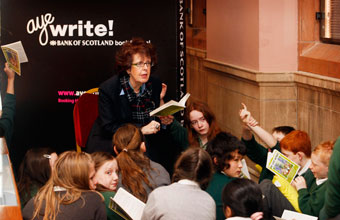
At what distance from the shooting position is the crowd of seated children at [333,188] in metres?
3.46

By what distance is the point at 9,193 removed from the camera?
3859mm

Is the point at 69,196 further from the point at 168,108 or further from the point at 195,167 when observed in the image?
the point at 168,108

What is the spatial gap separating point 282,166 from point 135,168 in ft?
3.64

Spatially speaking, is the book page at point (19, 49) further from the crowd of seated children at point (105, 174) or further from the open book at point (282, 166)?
the open book at point (282, 166)

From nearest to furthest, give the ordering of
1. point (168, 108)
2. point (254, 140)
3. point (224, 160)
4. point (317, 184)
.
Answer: point (317, 184) → point (224, 160) → point (168, 108) → point (254, 140)

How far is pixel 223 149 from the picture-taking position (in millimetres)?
4648

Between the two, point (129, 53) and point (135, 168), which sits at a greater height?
point (129, 53)

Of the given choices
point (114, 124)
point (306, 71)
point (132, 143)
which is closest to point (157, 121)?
point (114, 124)

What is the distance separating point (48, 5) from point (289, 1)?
106 inches

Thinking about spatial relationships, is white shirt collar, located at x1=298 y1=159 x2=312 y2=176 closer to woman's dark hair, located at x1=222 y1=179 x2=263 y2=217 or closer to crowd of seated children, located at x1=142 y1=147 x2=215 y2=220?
crowd of seated children, located at x1=142 y1=147 x2=215 y2=220

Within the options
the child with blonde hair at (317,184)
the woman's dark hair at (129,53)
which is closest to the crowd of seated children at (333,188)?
the child with blonde hair at (317,184)

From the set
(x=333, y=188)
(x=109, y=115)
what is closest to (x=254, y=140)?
(x=109, y=115)

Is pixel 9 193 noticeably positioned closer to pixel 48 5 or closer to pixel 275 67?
pixel 48 5

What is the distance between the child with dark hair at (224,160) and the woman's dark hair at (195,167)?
1.57ft
